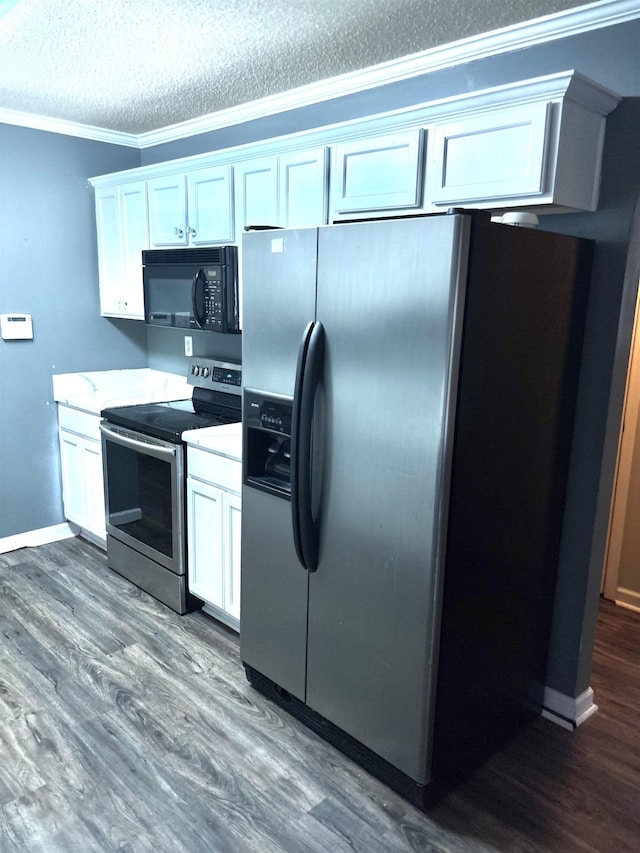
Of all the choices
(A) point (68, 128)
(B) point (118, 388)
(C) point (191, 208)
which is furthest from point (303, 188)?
(B) point (118, 388)

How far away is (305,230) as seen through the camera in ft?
6.56

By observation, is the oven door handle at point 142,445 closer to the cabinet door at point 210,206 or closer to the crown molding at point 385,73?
the cabinet door at point 210,206

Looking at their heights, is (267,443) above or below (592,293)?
below

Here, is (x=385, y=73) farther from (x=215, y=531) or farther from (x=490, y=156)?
(x=215, y=531)

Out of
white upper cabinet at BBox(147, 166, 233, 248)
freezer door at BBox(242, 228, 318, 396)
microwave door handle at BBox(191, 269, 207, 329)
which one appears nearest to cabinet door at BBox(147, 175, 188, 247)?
white upper cabinet at BBox(147, 166, 233, 248)

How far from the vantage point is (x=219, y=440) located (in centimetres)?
274

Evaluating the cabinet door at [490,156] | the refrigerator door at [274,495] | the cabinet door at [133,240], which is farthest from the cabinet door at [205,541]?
the cabinet door at [490,156]

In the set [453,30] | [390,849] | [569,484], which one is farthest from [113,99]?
[390,849]

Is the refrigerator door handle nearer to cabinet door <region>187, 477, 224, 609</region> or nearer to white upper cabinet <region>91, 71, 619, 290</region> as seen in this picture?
white upper cabinet <region>91, 71, 619, 290</region>

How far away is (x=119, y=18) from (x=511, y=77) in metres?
1.40

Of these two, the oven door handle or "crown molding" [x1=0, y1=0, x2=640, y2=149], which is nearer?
"crown molding" [x1=0, y1=0, x2=640, y2=149]

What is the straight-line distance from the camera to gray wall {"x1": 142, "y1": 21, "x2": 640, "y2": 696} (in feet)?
6.58

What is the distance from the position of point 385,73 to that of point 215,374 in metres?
1.68

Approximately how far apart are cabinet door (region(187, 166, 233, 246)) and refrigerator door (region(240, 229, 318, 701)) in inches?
32.8
